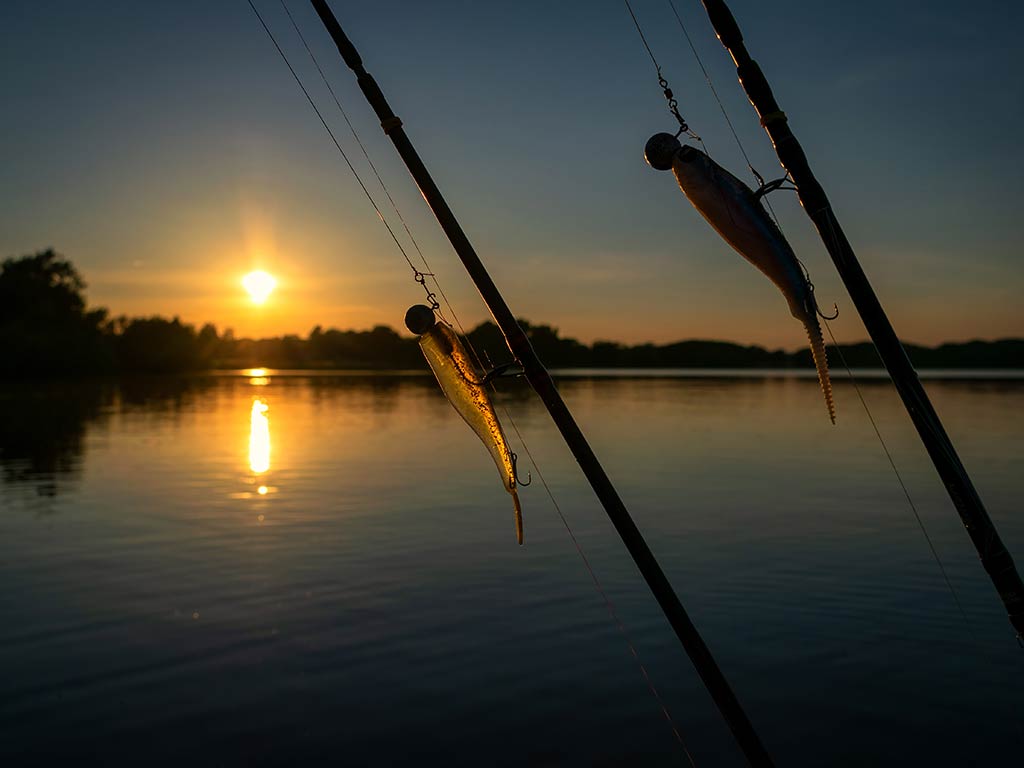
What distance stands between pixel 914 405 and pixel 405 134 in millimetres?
3124

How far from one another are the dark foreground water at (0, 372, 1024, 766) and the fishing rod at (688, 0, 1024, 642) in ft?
17.7

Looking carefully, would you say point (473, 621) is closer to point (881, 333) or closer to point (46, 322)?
point (881, 333)

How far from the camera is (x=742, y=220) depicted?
464 cm

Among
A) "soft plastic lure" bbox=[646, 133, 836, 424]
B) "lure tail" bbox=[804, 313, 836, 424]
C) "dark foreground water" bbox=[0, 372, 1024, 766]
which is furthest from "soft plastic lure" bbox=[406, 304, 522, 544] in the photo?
"dark foreground water" bbox=[0, 372, 1024, 766]

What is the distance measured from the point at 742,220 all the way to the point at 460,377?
1633 millimetres

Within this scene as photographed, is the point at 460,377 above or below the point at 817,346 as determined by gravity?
below

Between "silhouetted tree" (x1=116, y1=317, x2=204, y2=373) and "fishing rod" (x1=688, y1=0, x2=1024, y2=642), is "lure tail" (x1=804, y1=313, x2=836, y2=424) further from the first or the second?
"silhouetted tree" (x1=116, y1=317, x2=204, y2=373)

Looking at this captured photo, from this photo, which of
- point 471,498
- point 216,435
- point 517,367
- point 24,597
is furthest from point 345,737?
point 216,435

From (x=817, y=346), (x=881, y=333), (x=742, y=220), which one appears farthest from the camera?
(x=881, y=333)

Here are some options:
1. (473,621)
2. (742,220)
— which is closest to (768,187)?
(742,220)

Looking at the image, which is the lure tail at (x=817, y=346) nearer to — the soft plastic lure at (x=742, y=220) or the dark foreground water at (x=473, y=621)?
the soft plastic lure at (x=742, y=220)

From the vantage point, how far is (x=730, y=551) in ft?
64.3

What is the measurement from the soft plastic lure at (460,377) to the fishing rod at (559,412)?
0.27 meters

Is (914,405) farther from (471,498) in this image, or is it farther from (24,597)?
(471,498)
